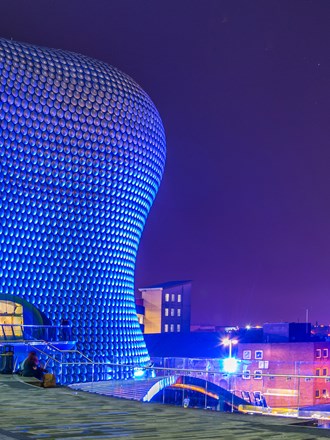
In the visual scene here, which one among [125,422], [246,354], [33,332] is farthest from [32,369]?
[246,354]

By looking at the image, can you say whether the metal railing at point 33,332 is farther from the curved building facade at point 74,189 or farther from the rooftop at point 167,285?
the rooftop at point 167,285

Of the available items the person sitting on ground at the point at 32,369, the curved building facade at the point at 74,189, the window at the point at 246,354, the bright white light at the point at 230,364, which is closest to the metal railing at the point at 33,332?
the curved building facade at the point at 74,189

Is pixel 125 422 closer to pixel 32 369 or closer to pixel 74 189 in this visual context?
pixel 32 369

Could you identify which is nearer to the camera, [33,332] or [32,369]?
[32,369]

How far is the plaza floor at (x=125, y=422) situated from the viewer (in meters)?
9.05

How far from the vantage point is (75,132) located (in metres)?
42.8

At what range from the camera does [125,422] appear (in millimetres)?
10461

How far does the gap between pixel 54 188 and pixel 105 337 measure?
9.88 meters

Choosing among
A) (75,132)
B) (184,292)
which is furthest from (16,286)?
(184,292)

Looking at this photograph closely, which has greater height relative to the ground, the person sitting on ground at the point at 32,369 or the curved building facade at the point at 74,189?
the curved building facade at the point at 74,189

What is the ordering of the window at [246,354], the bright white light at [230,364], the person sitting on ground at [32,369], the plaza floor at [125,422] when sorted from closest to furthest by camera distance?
the plaza floor at [125,422]
the person sitting on ground at [32,369]
the bright white light at [230,364]
the window at [246,354]

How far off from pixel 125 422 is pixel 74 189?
33.3 m

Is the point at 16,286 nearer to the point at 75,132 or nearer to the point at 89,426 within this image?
the point at 75,132

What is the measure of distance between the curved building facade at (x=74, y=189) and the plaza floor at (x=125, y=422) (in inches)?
1055
